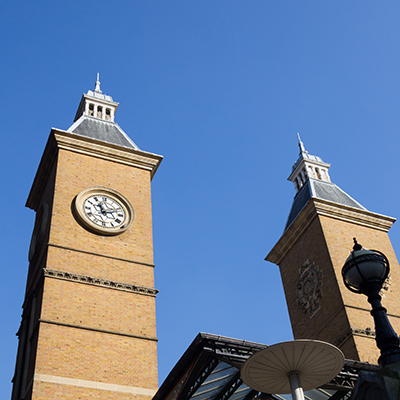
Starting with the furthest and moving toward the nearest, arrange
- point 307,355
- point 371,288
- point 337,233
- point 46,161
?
point 337,233, point 46,161, point 307,355, point 371,288

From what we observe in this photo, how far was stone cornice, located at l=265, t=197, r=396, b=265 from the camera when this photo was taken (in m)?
29.0

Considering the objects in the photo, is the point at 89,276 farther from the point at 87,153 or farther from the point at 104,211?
the point at 87,153

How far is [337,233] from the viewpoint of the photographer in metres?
28.2

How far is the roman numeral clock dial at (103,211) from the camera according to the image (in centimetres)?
2319

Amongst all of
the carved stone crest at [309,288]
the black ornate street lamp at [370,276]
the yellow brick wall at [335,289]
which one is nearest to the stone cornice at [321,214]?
the yellow brick wall at [335,289]

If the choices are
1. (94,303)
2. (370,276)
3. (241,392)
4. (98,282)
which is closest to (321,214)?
(98,282)

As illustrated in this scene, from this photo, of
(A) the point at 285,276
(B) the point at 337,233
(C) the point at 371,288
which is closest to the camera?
(C) the point at 371,288

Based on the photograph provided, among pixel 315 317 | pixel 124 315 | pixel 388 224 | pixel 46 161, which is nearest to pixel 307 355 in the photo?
pixel 124 315

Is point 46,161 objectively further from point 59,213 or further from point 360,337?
point 360,337

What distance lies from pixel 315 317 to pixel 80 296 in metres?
11.8

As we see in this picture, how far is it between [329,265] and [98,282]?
36.2 ft

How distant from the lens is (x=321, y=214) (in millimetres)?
28766

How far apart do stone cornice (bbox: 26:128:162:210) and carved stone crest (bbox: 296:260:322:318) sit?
29.8ft

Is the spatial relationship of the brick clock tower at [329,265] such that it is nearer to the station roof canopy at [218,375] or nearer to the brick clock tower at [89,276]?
the station roof canopy at [218,375]
